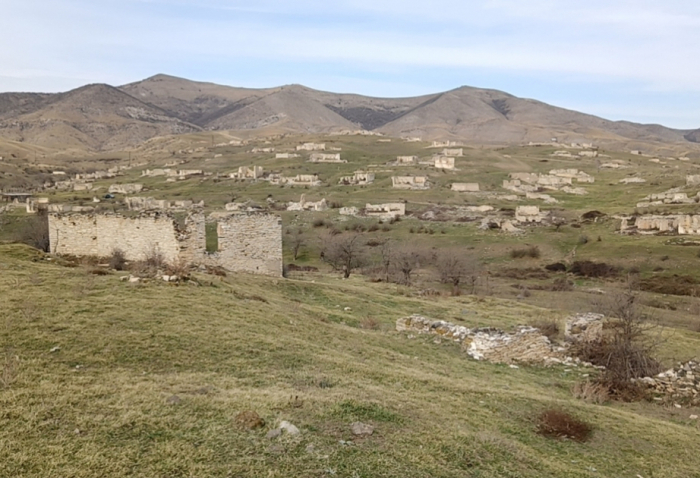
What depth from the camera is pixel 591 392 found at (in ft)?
41.5

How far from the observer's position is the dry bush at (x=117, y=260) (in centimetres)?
2078

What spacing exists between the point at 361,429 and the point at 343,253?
3730 centimetres

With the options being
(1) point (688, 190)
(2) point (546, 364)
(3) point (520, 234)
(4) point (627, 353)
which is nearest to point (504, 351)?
(2) point (546, 364)

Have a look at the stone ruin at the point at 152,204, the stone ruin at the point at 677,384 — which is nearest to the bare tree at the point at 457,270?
the stone ruin at the point at 677,384

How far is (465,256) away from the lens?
49562 mm

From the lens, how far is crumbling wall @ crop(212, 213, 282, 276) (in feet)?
75.9

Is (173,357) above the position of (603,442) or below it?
above

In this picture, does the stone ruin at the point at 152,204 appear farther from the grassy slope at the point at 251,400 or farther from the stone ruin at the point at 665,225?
the grassy slope at the point at 251,400

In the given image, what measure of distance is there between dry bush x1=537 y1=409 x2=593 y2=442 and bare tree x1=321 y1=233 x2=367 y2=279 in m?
29.7

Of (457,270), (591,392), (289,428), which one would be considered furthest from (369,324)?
(457,270)

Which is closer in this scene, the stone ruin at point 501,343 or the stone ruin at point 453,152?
the stone ruin at point 501,343

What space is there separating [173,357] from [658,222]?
60.7 meters

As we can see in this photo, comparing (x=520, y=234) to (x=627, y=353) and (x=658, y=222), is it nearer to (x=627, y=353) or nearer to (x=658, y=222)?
(x=658, y=222)

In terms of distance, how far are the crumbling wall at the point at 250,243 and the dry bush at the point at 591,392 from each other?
14480mm
